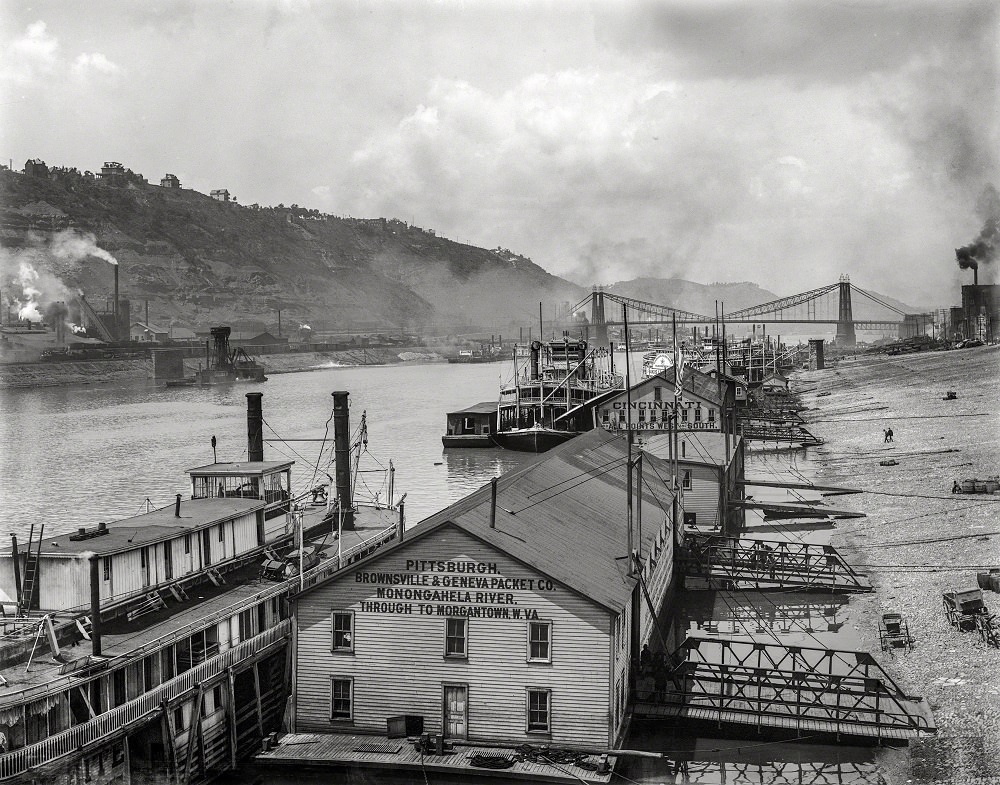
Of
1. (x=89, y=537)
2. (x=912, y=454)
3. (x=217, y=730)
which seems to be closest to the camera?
(x=217, y=730)

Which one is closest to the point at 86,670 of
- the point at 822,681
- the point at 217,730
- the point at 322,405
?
the point at 217,730

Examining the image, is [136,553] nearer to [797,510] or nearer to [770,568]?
[770,568]

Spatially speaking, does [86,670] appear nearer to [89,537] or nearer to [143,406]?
[89,537]

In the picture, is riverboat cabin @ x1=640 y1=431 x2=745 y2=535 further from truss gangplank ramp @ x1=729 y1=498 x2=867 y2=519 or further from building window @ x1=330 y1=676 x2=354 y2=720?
building window @ x1=330 y1=676 x2=354 y2=720

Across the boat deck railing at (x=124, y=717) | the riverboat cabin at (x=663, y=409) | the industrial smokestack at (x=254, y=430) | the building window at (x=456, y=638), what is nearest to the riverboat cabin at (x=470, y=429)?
the riverboat cabin at (x=663, y=409)

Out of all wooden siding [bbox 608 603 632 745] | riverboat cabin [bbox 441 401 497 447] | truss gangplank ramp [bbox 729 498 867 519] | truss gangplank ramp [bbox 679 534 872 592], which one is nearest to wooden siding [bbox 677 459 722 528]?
truss gangplank ramp [bbox 729 498 867 519]
